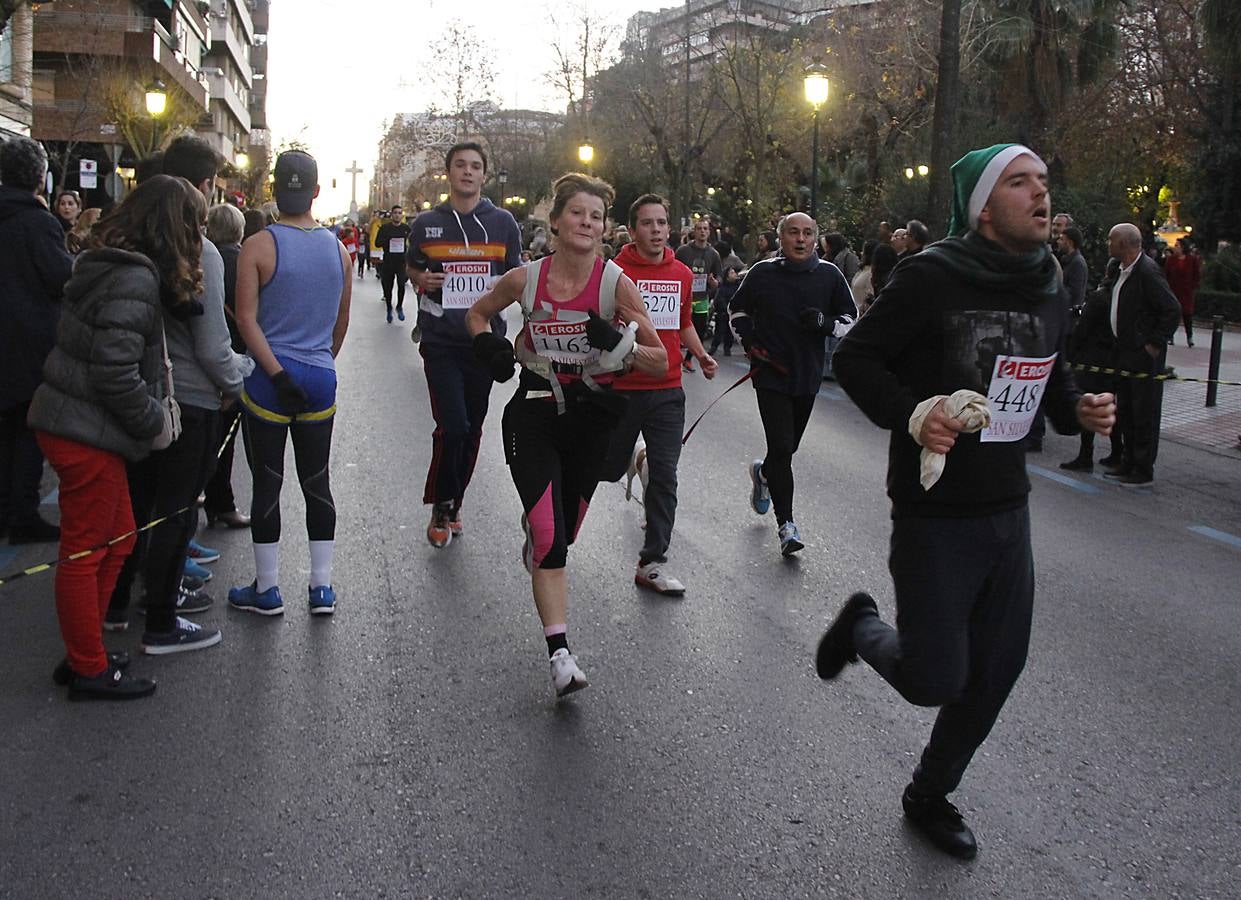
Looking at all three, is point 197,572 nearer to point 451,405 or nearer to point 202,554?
point 202,554

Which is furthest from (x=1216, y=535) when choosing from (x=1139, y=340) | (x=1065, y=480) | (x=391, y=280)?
(x=391, y=280)

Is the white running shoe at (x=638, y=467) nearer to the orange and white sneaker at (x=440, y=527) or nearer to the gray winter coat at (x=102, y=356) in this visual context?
the orange and white sneaker at (x=440, y=527)

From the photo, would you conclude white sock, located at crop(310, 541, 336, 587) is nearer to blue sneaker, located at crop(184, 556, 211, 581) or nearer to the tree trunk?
blue sneaker, located at crop(184, 556, 211, 581)

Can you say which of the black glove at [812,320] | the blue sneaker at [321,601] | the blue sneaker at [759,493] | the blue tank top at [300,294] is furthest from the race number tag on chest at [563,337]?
the blue sneaker at [759,493]

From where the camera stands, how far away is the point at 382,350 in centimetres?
1686

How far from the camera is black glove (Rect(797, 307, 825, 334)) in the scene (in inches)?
247

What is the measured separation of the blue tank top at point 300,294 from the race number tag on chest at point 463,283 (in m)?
1.24

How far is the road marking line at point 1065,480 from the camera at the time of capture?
888 centimetres

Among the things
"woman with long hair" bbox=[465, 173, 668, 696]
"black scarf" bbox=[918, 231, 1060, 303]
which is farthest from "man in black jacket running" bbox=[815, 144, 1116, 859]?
"woman with long hair" bbox=[465, 173, 668, 696]

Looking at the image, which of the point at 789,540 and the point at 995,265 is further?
the point at 789,540

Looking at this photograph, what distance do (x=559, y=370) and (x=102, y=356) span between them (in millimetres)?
1554

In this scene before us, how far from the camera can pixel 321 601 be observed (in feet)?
17.1

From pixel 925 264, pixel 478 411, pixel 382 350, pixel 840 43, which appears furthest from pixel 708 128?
pixel 925 264

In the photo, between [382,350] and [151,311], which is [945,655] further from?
[382,350]
